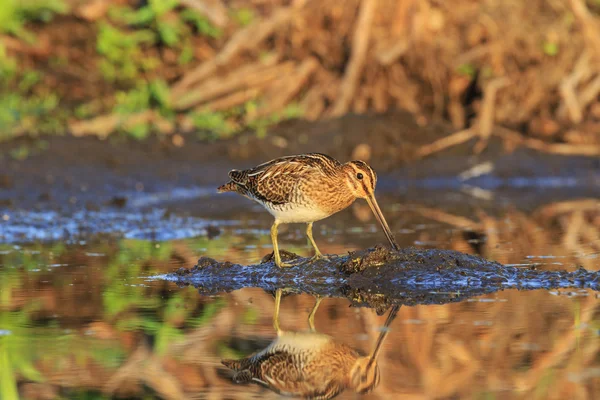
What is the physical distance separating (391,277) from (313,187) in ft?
2.63

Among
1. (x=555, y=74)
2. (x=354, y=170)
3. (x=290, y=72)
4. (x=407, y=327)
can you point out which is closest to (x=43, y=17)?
(x=290, y=72)

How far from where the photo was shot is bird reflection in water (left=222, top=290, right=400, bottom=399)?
4434mm

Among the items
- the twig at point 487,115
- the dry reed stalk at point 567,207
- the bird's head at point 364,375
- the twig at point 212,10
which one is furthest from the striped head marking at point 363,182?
the twig at point 212,10

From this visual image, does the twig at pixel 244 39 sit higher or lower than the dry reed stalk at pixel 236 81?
higher

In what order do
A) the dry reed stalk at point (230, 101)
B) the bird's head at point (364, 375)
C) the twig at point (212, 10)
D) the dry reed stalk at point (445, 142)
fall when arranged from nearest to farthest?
the bird's head at point (364, 375) < the dry reed stalk at point (445, 142) < the dry reed stalk at point (230, 101) < the twig at point (212, 10)

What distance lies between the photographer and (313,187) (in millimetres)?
7000

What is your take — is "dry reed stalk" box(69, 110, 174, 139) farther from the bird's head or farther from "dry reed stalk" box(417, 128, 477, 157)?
the bird's head

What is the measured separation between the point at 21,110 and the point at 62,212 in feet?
11.0

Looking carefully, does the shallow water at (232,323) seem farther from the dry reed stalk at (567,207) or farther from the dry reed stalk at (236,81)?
the dry reed stalk at (236,81)

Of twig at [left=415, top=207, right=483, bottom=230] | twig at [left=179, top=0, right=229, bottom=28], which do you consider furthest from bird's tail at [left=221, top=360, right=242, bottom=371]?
twig at [left=179, top=0, right=229, bottom=28]

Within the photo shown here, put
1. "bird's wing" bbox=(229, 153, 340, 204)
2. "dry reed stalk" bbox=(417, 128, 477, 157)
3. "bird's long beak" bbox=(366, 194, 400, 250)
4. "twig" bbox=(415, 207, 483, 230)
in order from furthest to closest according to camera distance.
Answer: "dry reed stalk" bbox=(417, 128, 477, 157)
"twig" bbox=(415, 207, 483, 230)
"bird's wing" bbox=(229, 153, 340, 204)
"bird's long beak" bbox=(366, 194, 400, 250)

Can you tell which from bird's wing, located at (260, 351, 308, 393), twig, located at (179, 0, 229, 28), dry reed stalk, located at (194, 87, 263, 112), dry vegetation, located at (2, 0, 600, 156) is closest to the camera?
bird's wing, located at (260, 351, 308, 393)

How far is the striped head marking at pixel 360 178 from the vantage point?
691 cm

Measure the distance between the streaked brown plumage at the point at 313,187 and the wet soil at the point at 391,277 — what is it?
16 centimetres
